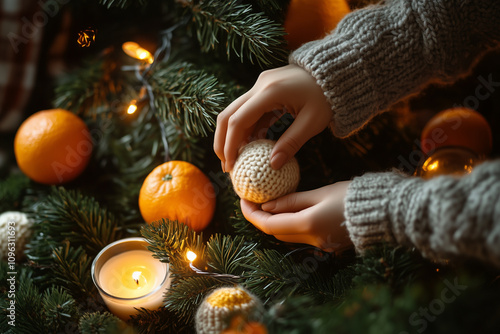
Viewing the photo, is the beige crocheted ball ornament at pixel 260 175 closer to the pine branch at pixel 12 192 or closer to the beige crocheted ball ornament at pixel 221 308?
the beige crocheted ball ornament at pixel 221 308

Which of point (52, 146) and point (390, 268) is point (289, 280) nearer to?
point (390, 268)

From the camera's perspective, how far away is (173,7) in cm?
93

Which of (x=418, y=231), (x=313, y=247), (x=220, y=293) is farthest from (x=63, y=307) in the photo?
(x=418, y=231)

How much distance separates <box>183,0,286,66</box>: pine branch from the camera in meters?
0.71

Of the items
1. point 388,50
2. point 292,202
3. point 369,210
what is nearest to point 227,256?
point 292,202

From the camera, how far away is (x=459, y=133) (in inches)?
31.0

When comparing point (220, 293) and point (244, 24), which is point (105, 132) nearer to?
point (244, 24)

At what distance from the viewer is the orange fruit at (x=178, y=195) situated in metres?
0.72

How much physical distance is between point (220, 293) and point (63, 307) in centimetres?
30

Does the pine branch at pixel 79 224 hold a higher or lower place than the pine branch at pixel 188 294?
higher

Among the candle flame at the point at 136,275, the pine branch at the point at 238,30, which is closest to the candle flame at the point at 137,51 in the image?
the pine branch at the point at 238,30

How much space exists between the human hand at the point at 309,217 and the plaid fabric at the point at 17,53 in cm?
90

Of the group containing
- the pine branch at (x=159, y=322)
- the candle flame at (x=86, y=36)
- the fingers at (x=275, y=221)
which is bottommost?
the pine branch at (x=159, y=322)

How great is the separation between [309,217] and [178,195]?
0.87 feet
